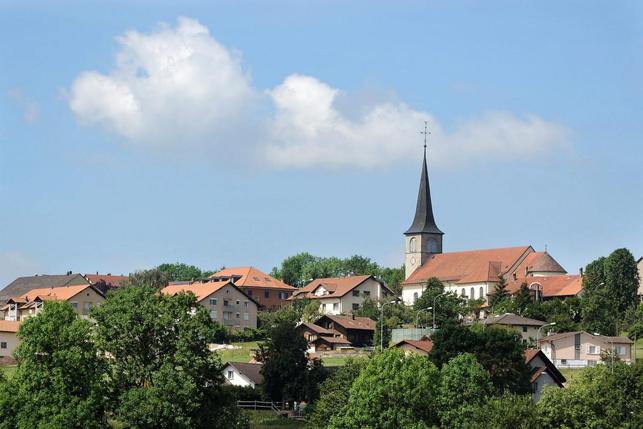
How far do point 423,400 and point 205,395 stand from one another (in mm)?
10389

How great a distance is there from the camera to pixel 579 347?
104 m

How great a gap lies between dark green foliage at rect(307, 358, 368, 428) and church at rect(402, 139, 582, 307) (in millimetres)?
64136

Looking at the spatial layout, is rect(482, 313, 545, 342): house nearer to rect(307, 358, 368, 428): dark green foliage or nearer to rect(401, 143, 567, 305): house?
rect(401, 143, 567, 305): house

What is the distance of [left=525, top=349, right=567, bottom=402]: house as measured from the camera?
262 feet

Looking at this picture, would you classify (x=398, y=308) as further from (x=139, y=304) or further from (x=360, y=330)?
(x=139, y=304)

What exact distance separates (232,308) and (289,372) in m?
55.8

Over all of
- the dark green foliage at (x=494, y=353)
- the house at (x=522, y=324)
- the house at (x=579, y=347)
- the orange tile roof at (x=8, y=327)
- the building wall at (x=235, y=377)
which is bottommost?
the building wall at (x=235, y=377)

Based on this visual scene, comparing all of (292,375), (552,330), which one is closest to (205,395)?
(292,375)

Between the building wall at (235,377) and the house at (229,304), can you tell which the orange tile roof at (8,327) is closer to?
the house at (229,304)

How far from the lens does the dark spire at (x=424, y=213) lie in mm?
165875

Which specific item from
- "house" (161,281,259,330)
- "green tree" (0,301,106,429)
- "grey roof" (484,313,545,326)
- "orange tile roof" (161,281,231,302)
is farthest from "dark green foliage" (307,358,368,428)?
"house" (161,281,259,330)

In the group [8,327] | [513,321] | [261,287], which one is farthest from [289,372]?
[261,287]

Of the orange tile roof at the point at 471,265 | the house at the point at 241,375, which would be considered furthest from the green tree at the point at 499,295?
the house at the point at 241,375

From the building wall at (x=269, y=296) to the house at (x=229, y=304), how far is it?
18.0 m
